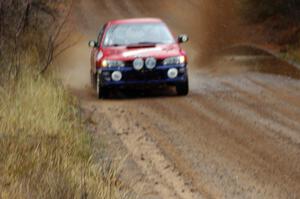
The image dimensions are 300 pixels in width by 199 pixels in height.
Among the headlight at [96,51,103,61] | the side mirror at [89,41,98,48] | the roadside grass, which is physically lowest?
the headlight at [96,51,103,61]

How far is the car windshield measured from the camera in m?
18.1

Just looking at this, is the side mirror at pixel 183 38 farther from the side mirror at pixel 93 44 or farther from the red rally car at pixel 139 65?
the side mirror at pixel 93 44

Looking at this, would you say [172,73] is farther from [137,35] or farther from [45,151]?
[45,151]

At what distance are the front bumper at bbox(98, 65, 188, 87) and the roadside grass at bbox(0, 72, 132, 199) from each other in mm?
2431

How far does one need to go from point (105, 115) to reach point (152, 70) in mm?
2460

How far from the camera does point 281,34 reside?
31.8 m

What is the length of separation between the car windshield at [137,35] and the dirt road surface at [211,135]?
1052 millimetres

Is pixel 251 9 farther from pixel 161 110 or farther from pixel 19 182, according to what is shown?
pixel 19 182

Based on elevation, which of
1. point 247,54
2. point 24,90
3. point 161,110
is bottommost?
point 247,54

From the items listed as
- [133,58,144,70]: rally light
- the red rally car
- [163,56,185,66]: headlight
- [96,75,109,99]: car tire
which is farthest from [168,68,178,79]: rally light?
[96,75,109,99]: car tire

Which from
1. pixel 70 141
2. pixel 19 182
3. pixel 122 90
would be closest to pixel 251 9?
pixel 122 90

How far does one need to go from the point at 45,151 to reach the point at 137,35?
915 centimetres

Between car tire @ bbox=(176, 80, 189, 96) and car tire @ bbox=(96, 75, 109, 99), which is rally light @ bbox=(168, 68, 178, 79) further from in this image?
car tire @ bbox=(96, 75, 109, 99)

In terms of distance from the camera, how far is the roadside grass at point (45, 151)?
7.39m
